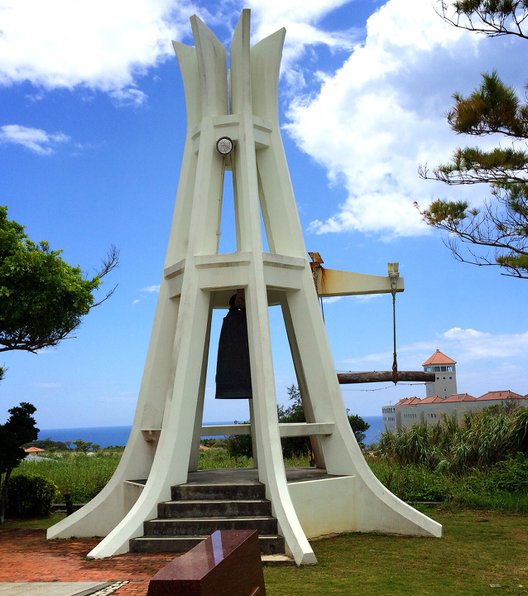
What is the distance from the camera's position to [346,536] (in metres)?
10.5

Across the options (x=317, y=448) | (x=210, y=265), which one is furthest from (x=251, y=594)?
(x=317, y=448)

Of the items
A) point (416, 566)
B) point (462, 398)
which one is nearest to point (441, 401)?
point (462, 398)

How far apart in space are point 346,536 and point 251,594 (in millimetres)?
5579

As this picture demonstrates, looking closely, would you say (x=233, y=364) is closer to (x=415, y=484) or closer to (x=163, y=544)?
(x=163, y=544)

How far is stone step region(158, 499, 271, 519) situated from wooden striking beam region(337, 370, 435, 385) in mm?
→ 4863

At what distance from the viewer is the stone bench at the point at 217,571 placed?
4289mm

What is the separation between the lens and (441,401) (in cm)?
2866

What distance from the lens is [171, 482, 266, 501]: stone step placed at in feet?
32.8

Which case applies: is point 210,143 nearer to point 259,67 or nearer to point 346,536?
point 259,67

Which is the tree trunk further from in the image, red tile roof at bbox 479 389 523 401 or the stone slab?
red tile roof at bbox 479 389 523 401

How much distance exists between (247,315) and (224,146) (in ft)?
9.22

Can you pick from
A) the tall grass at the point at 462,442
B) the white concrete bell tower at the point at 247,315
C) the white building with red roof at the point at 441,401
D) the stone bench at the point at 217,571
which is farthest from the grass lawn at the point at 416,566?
the white building with red roof at the point at 441,401

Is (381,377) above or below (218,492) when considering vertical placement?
above

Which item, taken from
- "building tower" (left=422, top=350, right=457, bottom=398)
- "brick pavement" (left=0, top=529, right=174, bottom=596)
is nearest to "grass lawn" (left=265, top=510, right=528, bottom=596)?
"brick pavement" (left=0, top=529, right=174, bottom=596)
